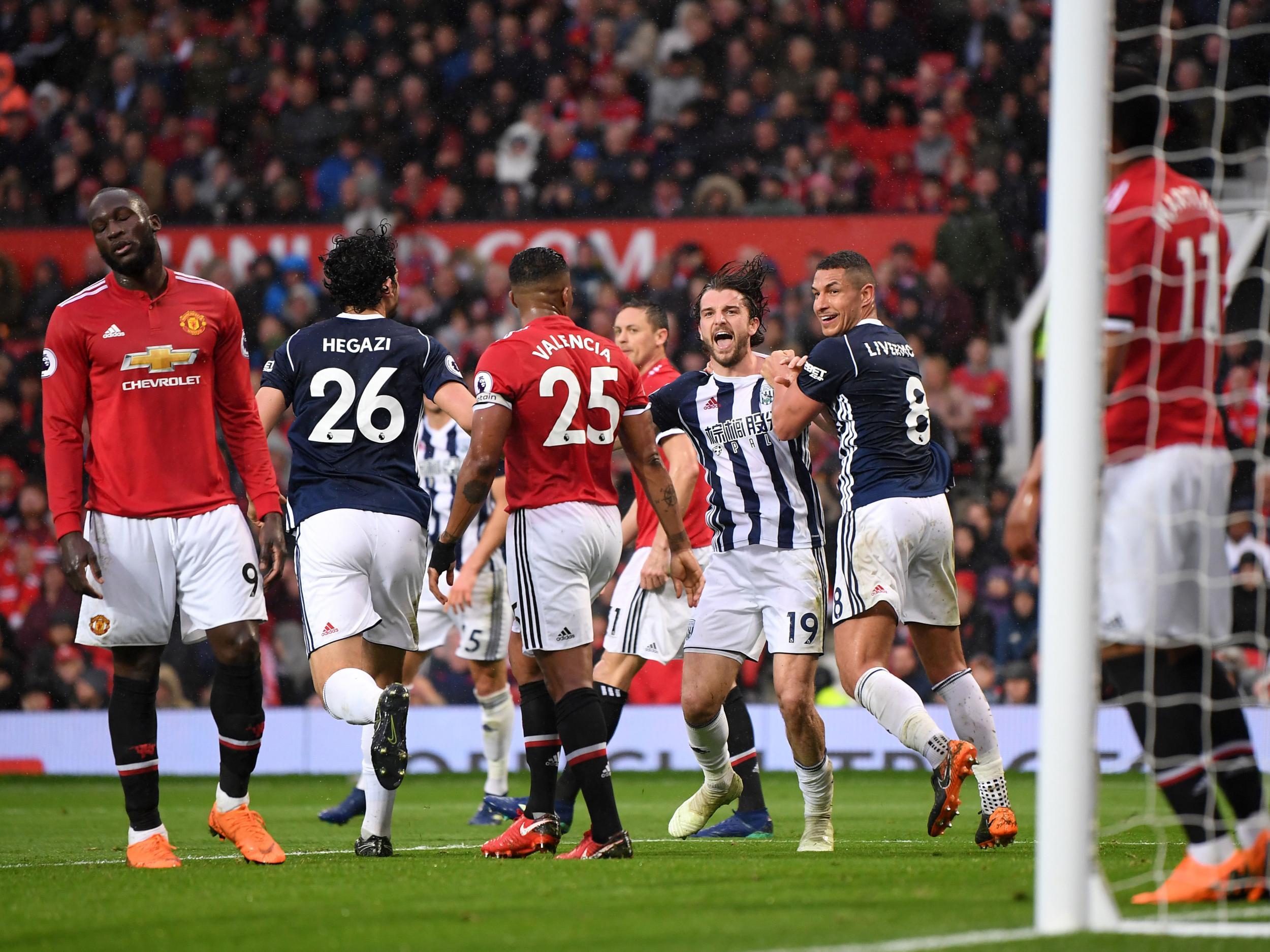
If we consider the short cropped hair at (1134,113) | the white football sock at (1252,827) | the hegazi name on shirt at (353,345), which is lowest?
the white football sock at (1252,827)

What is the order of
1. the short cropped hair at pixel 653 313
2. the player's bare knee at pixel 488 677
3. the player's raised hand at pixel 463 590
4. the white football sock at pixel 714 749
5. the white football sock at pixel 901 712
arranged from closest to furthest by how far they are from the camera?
the white football sock at pixel 901 712 → the white football sock at pixel 714 749 → the player's raised hand at pixel 463 590 → the short cropped hair at pixel 653 313 → the player's bare knee at pixel 488 677

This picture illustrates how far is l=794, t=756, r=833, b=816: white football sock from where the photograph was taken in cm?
647

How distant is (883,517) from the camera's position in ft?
21.2

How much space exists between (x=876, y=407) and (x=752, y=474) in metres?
0.66

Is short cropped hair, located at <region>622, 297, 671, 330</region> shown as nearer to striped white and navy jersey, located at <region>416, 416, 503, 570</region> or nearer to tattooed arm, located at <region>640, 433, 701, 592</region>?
tattooed arm, located at <region>640, 433, 701, 592</region>

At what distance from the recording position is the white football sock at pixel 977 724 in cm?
646

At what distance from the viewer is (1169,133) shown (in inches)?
237

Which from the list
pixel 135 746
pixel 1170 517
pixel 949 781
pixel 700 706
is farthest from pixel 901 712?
pixel 135 746

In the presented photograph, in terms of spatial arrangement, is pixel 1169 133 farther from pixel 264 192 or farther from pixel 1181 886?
pixel 264 192

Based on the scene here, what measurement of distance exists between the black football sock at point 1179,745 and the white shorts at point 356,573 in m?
2.92

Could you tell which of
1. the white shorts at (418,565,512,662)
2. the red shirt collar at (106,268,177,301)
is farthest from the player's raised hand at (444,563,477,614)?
the red shirt collar at (106,268,177,301)

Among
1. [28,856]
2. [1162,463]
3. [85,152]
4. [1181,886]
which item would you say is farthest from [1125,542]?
[85,152]

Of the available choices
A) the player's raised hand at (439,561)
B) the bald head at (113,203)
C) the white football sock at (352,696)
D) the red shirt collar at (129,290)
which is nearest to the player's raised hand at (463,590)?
the player's raised hand at (439,561)

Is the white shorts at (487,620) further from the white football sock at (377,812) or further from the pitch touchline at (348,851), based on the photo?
the white football sock at (377,812)
